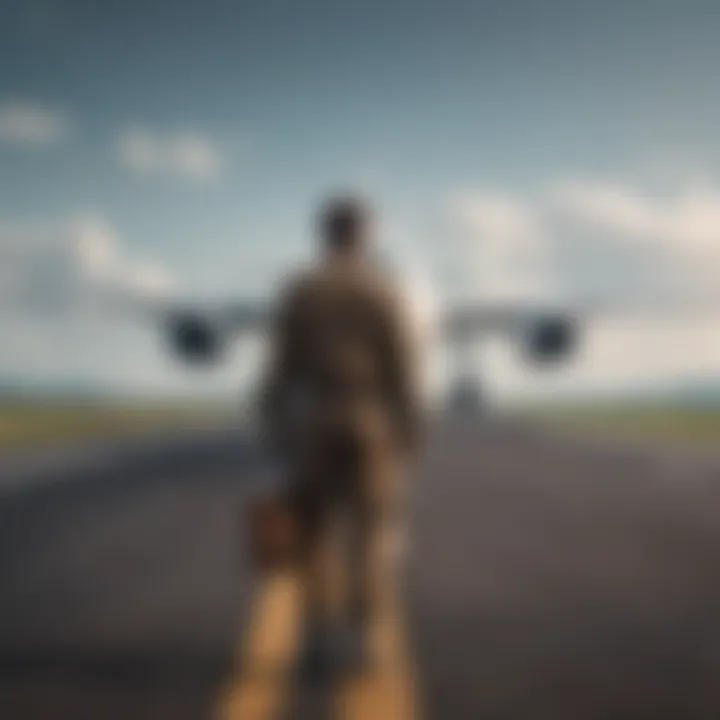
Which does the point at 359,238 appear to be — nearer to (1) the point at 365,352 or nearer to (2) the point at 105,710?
(1) the point at 365,352

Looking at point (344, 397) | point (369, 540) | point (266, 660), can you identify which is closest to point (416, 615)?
point (266, 660)

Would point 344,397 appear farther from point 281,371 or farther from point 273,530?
point 273,530

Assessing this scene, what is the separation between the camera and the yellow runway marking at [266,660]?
4148 millimetres

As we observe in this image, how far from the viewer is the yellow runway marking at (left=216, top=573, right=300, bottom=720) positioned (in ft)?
13.6

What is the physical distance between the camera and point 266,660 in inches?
196

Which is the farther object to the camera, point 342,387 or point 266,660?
point 266,660

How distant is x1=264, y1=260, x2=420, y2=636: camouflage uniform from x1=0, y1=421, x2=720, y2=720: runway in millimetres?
724

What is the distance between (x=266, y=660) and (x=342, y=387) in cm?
151

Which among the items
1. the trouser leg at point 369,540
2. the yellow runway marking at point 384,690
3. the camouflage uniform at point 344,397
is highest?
the camouflage uniform at point 344,397

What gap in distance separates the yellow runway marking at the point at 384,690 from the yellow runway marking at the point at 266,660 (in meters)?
0.30

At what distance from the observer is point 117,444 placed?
26.3 meters

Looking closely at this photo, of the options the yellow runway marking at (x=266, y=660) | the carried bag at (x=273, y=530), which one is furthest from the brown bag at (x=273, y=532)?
the yellow runway marking at (x=266, y=660)

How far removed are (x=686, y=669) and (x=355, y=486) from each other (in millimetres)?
1800

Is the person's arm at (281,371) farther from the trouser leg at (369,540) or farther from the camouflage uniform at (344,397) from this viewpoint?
the trouser leg at (369,540)
